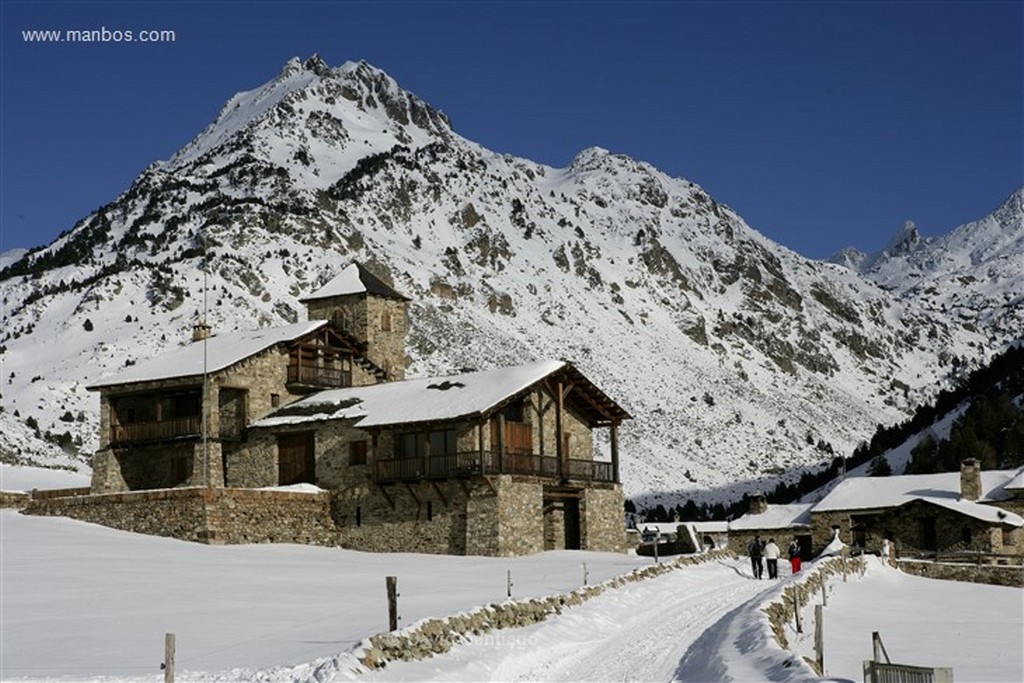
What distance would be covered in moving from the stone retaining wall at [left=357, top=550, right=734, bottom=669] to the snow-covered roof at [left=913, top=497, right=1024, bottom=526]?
31.2 metres

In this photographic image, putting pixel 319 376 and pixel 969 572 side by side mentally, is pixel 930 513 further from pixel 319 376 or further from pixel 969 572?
pixel 319 376

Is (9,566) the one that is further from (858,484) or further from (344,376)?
(858,484)

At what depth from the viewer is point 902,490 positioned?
65625 mm

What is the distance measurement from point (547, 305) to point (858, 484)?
88.7m

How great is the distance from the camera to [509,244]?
168 metres

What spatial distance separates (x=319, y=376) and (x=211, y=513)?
13052mm

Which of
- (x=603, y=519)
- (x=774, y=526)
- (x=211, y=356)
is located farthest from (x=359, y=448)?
(x=774, y=526)

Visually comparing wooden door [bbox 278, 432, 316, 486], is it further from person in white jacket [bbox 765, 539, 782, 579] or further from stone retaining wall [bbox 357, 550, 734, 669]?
stone retaining wall [bbox 357, 550, 734, 669]

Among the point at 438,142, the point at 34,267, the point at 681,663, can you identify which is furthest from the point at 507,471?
the point at 438,142

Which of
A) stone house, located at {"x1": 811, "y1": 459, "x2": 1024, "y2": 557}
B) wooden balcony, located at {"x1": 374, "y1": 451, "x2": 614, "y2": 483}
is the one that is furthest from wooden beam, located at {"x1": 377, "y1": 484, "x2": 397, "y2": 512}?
stone house, located at {"x1": 811, "y1": 459, "x2": 1024, "y2": 557}

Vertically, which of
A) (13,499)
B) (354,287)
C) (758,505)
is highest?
(354,287)

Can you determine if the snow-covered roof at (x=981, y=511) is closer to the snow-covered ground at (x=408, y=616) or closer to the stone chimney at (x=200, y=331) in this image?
the snow-covered ground at (x=408, y=616)

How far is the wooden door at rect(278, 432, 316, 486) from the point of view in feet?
176

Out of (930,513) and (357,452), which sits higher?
(357,452)
